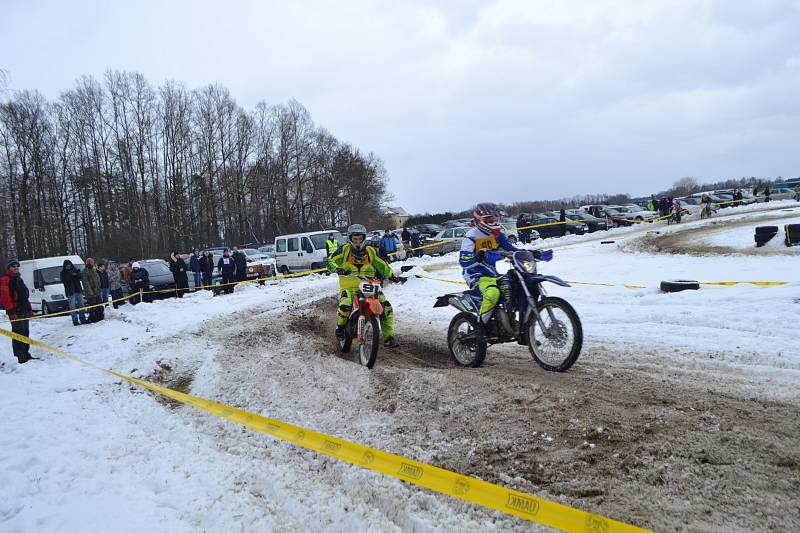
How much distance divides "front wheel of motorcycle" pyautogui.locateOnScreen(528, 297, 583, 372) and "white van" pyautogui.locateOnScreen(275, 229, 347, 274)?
19895mm

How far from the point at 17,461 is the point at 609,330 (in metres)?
7.67

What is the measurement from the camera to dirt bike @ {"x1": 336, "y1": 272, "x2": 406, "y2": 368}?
7141 mm

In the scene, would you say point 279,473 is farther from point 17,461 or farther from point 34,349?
point 34,349

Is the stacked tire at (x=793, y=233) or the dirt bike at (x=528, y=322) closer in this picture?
the dirt bike at (x=528, y=322)

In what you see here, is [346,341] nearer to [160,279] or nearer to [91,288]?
[91,288]

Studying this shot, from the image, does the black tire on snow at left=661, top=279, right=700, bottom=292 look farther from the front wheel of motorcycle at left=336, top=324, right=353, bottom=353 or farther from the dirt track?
the front wheel of motorcycle at left=336, top=324, right=353, bottom=353

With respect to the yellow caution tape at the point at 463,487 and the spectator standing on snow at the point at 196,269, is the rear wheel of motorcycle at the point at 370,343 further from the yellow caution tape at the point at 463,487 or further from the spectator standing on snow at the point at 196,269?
the spectator standing on snow at the point at 196,269

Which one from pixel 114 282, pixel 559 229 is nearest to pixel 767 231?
pixel 559 229

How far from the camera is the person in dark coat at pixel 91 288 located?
612 inches

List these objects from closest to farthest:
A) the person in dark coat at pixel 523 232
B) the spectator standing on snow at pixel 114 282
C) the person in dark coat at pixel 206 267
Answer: the spectator standing on snow at pixel 114 282 → the person in dark coat at pixel 206 267 → the person in dark coat at pixel 523 232

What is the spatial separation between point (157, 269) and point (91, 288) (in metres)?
6.28

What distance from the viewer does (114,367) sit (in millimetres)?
8609

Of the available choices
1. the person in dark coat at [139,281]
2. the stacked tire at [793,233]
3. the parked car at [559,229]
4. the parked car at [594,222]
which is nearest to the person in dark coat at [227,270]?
the person in dark coat at [139,281]

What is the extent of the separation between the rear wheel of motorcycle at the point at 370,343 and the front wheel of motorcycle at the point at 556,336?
2.06 m
